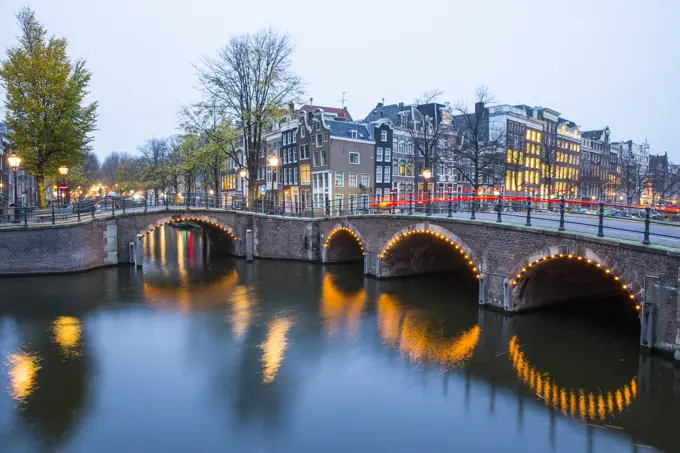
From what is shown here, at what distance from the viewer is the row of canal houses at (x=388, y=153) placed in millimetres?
43906

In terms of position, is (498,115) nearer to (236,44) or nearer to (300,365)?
(236,44)

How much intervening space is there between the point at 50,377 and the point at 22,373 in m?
0.82

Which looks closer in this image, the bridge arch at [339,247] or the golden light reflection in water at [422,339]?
the golden light reflection in water at [422,339]

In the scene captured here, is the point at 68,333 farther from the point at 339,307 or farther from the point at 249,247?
the point at 249,247

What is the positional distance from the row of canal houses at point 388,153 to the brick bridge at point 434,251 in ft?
27.8

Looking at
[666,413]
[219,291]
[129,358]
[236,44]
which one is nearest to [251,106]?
[236,44]

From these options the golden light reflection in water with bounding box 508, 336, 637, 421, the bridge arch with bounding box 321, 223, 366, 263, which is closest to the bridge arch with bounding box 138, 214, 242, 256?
the bridge arch with bounding box 321, 223, 366, 263

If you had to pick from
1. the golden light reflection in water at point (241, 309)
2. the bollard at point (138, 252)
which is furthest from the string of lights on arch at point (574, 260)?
the bollard at point (138, 252)

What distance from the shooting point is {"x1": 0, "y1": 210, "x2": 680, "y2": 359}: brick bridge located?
1255 centimetres

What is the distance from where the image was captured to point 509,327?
16172mm

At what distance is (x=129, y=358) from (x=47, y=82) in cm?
2154

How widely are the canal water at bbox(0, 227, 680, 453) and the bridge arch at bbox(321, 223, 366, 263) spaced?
7.52 m

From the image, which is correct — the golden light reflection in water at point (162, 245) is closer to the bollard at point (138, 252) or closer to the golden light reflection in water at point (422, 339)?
the bollard at point (138, 252)

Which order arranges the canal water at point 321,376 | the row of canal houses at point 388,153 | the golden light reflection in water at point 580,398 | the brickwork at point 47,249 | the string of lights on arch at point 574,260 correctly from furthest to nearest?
the row of canal houses at point 388,153
the brickwork at point 47,249
the string of lights on arch at point 574,260
the golden light reflection in water at point 580,398
the canal water at point 321,376
